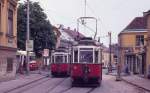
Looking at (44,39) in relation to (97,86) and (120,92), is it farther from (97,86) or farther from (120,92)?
(120,92)

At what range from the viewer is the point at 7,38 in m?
40.1

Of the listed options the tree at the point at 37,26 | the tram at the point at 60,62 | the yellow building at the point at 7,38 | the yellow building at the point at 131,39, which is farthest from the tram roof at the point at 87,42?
the yellow building at the point at 131,39

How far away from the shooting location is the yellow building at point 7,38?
38.0m

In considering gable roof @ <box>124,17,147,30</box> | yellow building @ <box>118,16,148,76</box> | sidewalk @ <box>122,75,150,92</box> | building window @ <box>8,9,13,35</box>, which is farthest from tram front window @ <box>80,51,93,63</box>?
gable roof @ <box>124,17,147,30</box>

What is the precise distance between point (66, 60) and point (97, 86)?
49.1 feet

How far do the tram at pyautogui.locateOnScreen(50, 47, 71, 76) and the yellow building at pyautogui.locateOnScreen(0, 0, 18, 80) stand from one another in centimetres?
797

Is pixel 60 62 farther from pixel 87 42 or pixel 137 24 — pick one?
pixel 137 24

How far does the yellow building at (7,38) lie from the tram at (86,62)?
6218mm

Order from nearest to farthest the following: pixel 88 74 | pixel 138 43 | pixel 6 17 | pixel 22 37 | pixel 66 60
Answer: pixel 88 74
pixel 6 17
pixel 66 60
pixel 22 37
pixel 138 43

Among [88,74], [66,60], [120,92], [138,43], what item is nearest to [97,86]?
[88,74]

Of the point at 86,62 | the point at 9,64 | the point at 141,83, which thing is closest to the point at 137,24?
the point at 141,83

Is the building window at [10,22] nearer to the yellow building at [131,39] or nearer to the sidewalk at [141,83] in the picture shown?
the sidewalk at [141,83]

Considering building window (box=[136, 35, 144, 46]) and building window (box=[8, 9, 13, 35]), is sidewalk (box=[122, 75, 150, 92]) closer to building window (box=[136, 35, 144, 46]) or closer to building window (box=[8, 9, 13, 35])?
building window (box=[8, 9, 13, 35])

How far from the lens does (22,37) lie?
203ft
